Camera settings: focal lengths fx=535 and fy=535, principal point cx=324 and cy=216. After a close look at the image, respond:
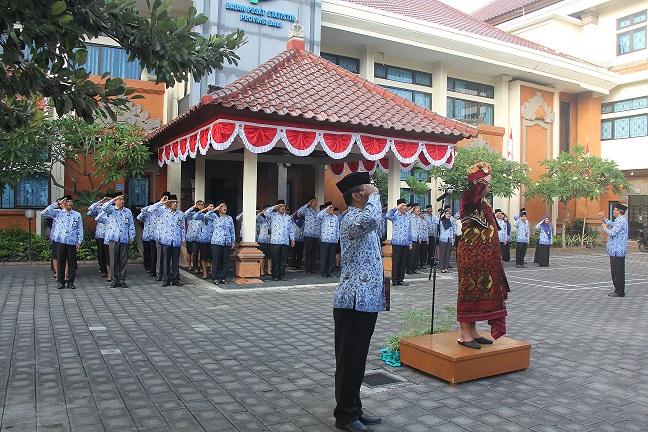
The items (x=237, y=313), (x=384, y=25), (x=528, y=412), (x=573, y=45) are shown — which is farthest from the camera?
(x=573, y=45)

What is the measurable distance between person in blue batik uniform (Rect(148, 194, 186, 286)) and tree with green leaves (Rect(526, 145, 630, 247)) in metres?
15.1

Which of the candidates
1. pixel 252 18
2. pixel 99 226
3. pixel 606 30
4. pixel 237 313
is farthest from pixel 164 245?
pixel 606 30

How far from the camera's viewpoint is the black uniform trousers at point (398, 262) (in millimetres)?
10938

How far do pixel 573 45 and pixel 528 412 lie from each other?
1034 inches

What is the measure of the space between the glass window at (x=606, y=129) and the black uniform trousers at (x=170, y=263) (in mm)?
21705

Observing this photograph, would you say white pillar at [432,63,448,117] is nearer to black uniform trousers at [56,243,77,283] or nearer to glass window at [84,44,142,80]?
glass window at [84,44,142,80]

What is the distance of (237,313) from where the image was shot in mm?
7727

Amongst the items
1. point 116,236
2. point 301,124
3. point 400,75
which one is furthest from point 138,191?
point 400,75

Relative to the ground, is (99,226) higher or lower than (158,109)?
lower

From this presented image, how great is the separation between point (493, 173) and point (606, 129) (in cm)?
1022

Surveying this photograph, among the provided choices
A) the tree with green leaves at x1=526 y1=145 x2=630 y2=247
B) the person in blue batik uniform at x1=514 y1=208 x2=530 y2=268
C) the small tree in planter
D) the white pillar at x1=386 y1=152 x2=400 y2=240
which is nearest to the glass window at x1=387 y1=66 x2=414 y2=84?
the tree with green leaves at x1=526 y1=145 x2=630 y2=247

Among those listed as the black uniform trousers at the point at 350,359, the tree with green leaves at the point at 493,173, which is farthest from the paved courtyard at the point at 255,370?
the tree with green leaves at the point at 493,173

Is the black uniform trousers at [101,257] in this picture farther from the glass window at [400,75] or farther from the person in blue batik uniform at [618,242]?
the glass window at [400,75]

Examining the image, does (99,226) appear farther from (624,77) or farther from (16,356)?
(624,77)
